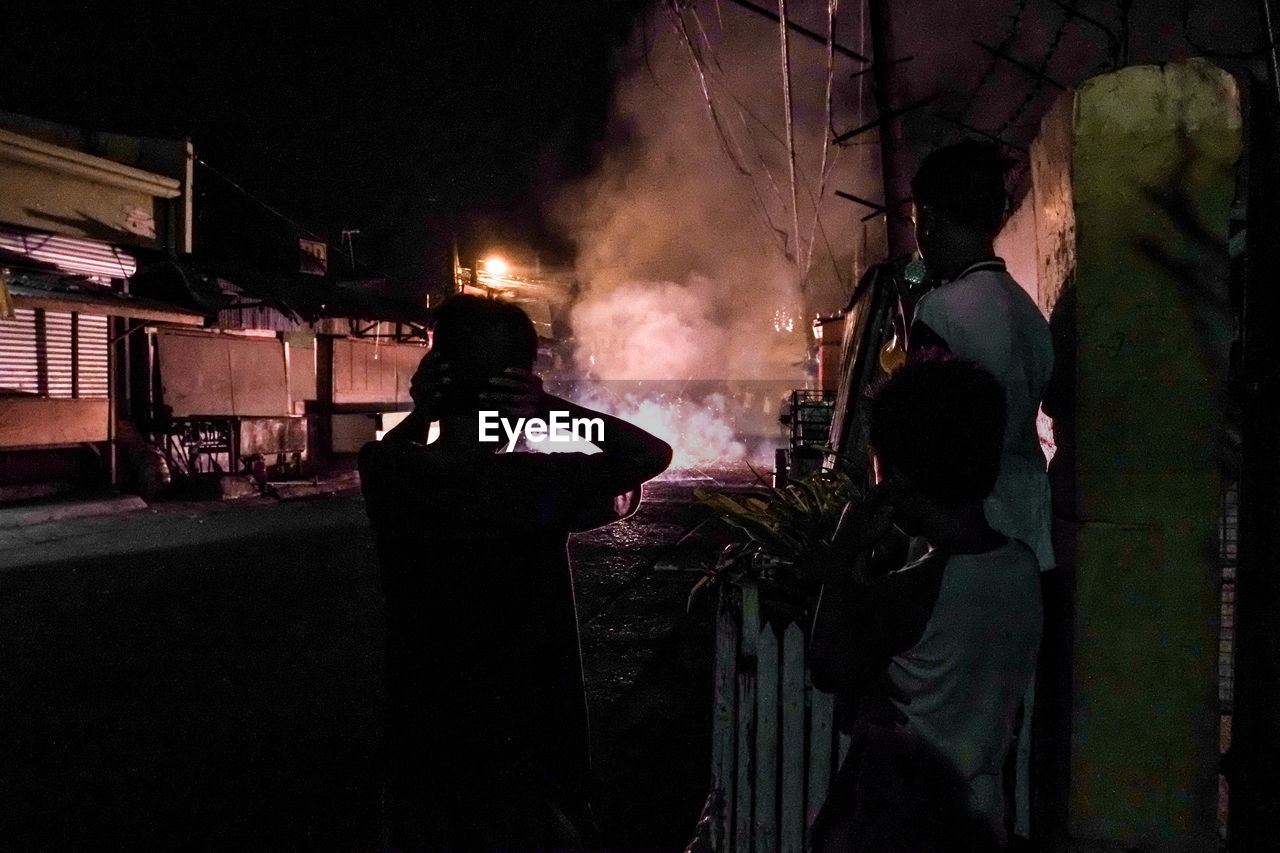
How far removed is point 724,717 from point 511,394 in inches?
61.1

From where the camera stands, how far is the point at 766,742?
2.61 meters

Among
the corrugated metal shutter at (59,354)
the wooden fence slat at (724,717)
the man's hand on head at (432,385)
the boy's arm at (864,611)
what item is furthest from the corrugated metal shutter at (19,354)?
the boy's arm at (864,611)

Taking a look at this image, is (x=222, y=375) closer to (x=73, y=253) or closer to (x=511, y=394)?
(x=73, y=253)

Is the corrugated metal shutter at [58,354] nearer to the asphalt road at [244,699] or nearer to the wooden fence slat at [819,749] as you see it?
the asphalt road at [244,699]

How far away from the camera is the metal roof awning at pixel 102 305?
1308 centimetres

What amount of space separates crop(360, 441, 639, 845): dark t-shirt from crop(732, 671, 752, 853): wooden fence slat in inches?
38.2

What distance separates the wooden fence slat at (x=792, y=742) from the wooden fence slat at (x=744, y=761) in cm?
11

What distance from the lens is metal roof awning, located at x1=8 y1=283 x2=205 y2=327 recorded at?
42.9 ft

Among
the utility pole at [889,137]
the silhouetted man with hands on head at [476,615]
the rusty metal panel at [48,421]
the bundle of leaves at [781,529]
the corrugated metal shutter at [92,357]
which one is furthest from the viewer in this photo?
the corrugated metal shutter at [92,357]

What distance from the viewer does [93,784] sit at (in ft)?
12.8

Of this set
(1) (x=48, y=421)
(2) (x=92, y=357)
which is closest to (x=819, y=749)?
(1) (x=48, y=421)

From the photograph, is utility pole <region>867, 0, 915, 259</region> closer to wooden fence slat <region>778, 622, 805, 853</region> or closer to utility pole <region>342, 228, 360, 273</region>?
wooden fence slat <region>778, 622, 805, 853</region>

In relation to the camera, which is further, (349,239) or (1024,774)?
(349,239)

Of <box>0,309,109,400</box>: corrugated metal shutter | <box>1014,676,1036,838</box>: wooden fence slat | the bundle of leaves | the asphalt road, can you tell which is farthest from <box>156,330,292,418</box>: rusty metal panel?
<box>1014,676,1036,838</box>: wooden fence slat
